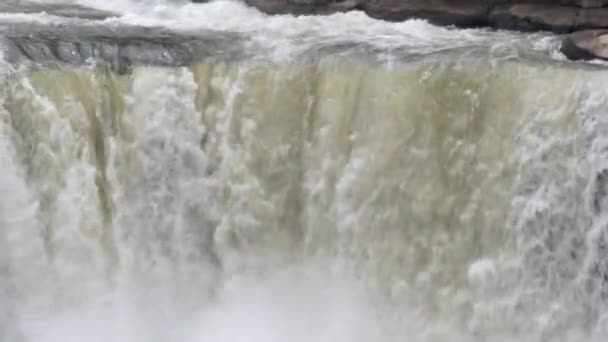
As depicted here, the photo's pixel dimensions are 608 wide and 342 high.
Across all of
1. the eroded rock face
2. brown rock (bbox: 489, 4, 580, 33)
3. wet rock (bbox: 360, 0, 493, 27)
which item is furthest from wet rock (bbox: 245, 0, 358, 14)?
brown rock (bbox: 489, 4, 580, 33)

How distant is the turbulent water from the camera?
19.1ft

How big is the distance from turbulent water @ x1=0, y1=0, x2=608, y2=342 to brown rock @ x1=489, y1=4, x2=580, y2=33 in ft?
4.98

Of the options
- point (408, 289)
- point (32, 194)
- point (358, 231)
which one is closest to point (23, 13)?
point (32, 194)

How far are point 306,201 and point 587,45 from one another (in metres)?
2.61

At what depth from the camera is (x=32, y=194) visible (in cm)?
612

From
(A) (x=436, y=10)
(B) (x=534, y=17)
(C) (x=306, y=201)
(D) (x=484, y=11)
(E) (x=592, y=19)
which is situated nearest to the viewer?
(C) (x=306, y=201)

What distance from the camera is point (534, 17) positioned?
8.07 metres

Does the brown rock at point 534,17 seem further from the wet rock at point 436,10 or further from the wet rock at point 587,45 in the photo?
the wet rock at point 587,45

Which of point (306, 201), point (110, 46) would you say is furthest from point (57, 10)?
point (306, 201)

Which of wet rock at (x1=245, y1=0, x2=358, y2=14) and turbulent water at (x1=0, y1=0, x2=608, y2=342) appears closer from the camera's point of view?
turbulent water at (x1=0, y1=0, x2=608, y2=342)

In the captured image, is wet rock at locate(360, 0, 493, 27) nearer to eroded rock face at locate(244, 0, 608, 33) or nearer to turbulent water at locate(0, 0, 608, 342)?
eroded rock face at locate(244, 0, 608, 33)

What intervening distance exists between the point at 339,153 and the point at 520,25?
2.91 meters

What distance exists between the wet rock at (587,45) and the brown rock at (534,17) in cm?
78

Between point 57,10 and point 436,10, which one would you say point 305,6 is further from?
point 57,10
